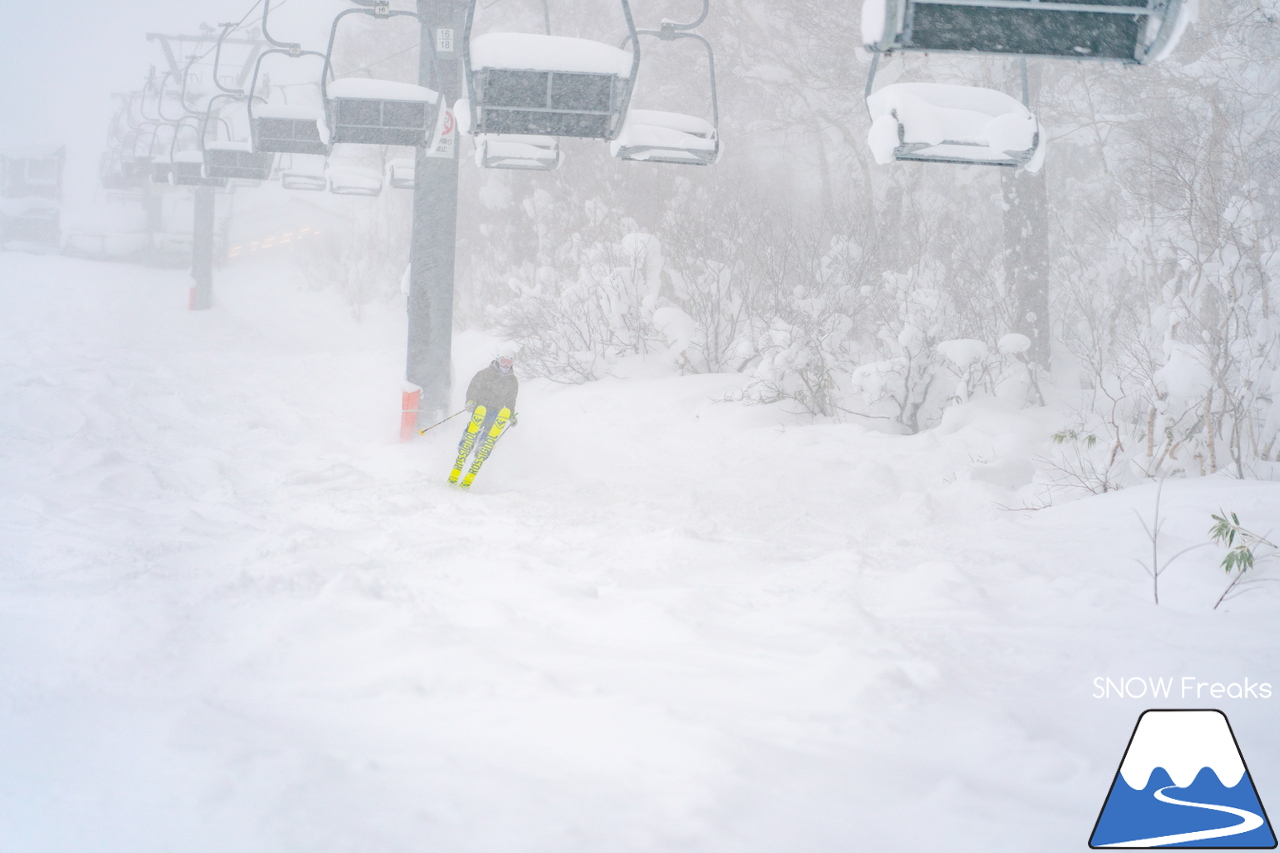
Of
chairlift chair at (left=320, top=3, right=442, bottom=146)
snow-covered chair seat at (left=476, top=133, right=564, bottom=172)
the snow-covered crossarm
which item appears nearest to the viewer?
the snow-covered crossarm

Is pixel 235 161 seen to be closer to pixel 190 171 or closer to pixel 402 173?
pixel 402 173

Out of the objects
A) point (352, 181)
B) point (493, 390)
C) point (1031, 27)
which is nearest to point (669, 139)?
point (1031, 27)

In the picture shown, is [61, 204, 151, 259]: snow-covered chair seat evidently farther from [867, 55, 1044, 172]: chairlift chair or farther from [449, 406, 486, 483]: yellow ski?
[867, 55, 1044, 172]: chairlift chair

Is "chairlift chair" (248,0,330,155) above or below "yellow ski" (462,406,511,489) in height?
above

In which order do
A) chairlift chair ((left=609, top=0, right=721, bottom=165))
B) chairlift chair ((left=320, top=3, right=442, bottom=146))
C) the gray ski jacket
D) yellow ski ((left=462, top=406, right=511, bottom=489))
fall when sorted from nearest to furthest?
chairlift chair ((left=609, top=0, right=721, bottom=165)) < chairlift chair ((left=320, top=3, right=442, bottom=146)) < yellow ski ((left=462, top=406, right=511, bottom=489)) < the gray ski jacket

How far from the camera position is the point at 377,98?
20.7 ft

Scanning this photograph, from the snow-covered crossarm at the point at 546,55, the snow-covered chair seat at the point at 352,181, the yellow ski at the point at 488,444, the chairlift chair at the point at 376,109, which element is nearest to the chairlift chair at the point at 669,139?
the snow-covered crossarm at the point at 546,55

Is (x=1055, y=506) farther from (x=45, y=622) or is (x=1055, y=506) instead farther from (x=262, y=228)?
(x=262, y=228)

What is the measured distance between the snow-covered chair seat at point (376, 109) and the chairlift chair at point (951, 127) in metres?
3.67

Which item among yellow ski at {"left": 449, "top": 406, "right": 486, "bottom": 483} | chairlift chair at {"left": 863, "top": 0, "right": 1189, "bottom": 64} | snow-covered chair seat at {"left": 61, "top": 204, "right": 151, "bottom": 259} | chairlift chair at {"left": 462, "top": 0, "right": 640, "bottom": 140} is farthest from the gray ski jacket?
snow-covered chair seat at {"left": 61, "top": 204, "right": 151, "bottom": 259}

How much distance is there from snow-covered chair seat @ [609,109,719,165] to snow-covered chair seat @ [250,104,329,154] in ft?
12.1

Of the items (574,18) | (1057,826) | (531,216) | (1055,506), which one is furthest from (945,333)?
(574,18)

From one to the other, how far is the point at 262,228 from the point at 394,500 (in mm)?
37139

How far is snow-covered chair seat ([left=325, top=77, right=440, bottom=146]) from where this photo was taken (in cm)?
619
